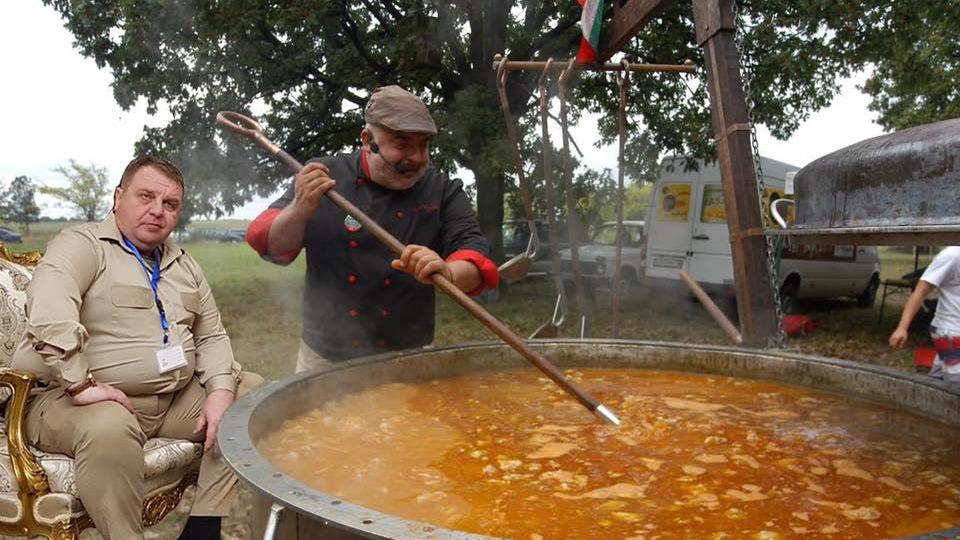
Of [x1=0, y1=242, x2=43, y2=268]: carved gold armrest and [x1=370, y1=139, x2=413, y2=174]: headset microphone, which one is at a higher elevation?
[x1=370, y1=139, x2=413, y2=174]: headset microphone

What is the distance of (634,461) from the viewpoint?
2.09 m

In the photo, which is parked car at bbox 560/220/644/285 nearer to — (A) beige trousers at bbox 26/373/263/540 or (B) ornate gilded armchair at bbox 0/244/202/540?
(B) ornate gilded armchair at bbox 0/244/202/540

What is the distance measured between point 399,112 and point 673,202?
10268 mm

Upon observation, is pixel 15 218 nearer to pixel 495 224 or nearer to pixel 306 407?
pixel 495 224

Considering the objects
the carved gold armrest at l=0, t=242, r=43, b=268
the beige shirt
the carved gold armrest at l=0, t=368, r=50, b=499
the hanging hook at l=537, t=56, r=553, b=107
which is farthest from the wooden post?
the carved gold armrest at l=0, t=242, r=43, b=268

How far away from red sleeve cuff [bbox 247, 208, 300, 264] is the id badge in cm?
51

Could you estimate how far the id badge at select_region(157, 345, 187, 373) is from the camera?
2682 millimetres

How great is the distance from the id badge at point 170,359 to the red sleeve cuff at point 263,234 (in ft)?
1.66

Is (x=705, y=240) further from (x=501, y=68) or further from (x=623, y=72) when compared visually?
(x=501, y=68)

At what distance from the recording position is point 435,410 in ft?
8.57

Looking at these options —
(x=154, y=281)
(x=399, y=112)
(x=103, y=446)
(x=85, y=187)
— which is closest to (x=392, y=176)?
(x=399, y=112)

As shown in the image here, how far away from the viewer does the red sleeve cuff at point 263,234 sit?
8.91 ft

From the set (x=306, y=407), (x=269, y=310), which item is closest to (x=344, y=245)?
(x=306, y=407)

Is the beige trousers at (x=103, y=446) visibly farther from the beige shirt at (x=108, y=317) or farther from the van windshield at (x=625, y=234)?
the van windshield at (x=625, y=234)
